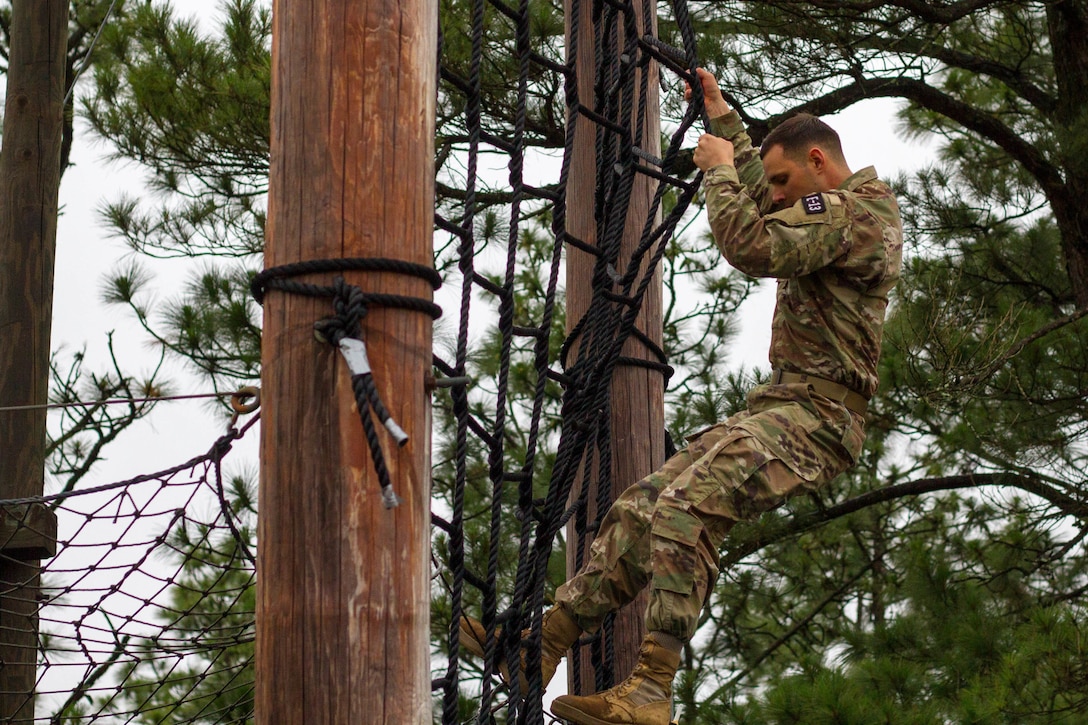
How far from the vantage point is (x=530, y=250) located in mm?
9086

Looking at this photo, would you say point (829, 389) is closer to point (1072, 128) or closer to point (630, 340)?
point (630, 340)

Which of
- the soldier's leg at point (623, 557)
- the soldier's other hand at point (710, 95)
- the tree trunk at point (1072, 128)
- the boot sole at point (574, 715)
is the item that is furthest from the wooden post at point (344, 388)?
the tree trunk at point (1072, 128)

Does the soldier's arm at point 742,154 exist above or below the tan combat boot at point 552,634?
above

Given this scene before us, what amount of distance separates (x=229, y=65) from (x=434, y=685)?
5509 millimetres

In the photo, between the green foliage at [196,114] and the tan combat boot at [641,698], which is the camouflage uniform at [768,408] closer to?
the tan combat boot at [641,698]

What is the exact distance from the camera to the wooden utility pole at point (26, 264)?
4340 mm

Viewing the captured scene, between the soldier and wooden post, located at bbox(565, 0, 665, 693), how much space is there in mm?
297

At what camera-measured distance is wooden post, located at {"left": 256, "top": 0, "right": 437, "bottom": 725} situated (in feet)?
6.11

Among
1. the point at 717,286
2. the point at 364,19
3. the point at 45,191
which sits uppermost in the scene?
the point at 717,286

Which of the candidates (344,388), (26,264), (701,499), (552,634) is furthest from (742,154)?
(26,264)

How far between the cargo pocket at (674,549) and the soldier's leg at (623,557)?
0.15 metres

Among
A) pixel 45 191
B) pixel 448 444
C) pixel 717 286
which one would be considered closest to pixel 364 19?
pixel 45 191

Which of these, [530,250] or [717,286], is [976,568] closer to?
[717,286]

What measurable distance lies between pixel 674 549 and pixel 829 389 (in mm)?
515
